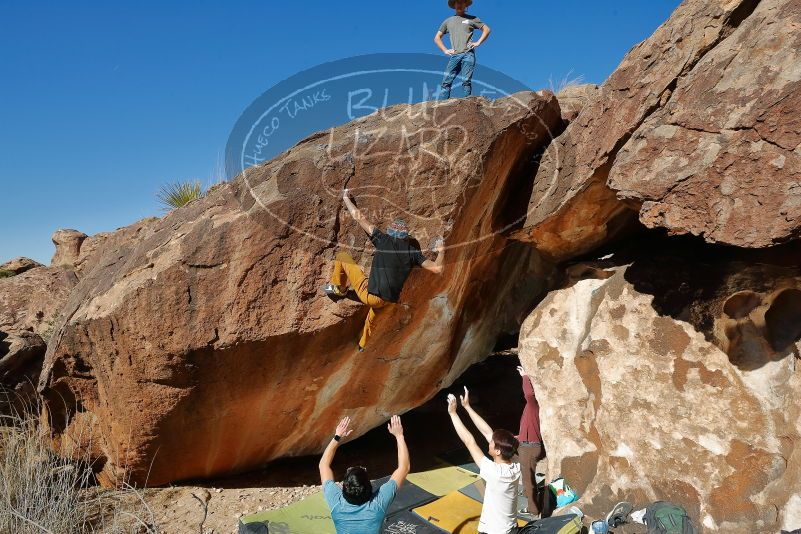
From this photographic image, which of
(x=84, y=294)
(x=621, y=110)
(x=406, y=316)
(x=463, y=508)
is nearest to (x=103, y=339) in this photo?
(x=84, y=294)

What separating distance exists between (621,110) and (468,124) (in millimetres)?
1229

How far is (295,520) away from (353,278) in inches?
78.5

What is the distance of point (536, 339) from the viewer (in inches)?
208

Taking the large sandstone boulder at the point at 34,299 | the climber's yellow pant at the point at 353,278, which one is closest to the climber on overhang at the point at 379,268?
the climber's yellow pant at the point at 353,278

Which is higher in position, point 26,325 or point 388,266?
point 26,325

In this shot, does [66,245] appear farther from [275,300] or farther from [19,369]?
[275,300]

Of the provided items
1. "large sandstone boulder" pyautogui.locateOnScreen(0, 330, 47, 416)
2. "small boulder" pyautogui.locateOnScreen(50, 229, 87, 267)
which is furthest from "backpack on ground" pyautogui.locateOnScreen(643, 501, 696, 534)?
"small boulder" pyautogui.locateOnScreen(50, 229, 87, 267)

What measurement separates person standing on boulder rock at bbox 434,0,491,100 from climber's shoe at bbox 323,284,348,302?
208 cm

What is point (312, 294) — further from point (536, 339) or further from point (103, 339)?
point (536, 339)

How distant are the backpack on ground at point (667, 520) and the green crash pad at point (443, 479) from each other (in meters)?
1.79

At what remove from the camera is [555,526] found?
Answer: 3.98 meters

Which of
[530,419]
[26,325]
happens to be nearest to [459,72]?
[530,419]

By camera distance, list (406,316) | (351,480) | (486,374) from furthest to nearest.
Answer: (486,374)
(406,316)
(351,480)

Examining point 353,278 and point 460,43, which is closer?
point 353,278
